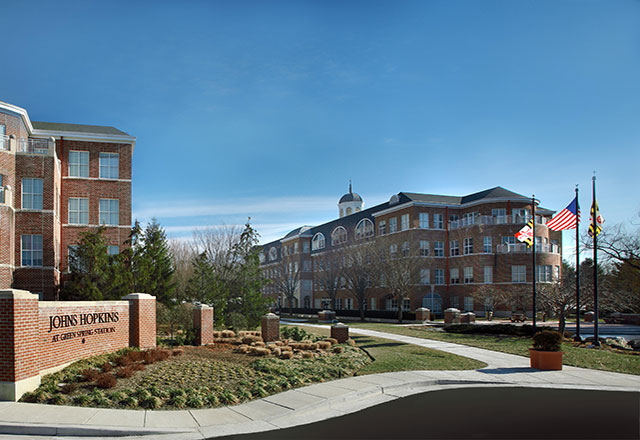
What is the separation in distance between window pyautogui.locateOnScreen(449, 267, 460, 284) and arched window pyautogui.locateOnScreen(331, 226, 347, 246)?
42.5 ft

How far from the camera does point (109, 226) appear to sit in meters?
35.8

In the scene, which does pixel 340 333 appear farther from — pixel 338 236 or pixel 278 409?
pixel 338 236

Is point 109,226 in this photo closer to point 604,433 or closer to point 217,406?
point 217,406

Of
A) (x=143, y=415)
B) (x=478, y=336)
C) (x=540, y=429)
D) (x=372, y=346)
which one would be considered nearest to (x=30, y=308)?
(x=143, y=415)

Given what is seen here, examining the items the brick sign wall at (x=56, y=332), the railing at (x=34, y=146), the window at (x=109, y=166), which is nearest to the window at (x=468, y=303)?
the window at (x=109, y=166)

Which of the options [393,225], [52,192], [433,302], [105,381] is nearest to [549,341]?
[105,381]

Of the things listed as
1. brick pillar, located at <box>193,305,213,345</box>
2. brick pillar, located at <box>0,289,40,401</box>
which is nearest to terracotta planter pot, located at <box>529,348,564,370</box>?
brick pillar, located at <box>193,305,213,345</box>

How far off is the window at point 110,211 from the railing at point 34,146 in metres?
5.03

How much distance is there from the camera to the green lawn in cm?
1518

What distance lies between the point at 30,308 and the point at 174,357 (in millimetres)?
4709

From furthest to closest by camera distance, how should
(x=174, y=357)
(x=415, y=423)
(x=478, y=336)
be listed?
(x=478, y=336), (x=174, y=357), (x=415, y=423)

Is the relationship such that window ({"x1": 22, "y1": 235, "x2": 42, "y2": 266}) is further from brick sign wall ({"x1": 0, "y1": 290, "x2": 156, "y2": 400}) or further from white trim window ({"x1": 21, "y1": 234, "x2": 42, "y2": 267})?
brick sign wall ({"x1": 0, "y1": 290, "x2": 156, "y2": 400})

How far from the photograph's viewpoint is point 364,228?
61562 millimetres

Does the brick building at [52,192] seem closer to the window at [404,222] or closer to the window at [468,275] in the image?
the window at [404,222]
